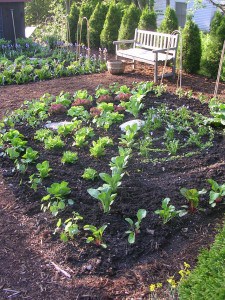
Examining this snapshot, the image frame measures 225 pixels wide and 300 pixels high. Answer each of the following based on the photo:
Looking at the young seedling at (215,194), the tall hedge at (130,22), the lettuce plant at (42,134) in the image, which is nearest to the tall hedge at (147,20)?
the tall hedge at (130,22)

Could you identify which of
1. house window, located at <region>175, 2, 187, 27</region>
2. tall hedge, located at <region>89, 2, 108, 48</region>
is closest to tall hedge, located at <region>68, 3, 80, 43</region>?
tall hedge, located at <region>89, 2, 108, 48</region>

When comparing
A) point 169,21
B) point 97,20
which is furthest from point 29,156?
point 97,20

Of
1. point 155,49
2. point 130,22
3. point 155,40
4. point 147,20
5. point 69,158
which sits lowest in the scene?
point 69,158

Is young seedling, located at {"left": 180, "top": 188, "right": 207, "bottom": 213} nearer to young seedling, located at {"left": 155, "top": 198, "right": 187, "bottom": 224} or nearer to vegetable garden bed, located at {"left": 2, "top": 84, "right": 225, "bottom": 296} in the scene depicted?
vegetable garden bed, located at {"left": 2, "top": 84, "right": 225, "bottom": 296}

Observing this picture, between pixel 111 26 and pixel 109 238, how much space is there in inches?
415

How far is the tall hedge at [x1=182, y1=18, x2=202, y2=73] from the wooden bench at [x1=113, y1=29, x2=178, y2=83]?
40 cm

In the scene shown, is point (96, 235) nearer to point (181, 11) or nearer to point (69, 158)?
point (69, 158)

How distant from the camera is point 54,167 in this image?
4.83 m

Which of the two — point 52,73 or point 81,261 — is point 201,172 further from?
point 52,73

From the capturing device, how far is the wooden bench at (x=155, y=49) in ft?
29.5

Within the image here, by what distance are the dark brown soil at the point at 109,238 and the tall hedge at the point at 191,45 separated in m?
5.11

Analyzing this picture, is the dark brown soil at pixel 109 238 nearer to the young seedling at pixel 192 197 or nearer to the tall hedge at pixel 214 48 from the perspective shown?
the young seedling at pixel 192 197

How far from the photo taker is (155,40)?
394 inches

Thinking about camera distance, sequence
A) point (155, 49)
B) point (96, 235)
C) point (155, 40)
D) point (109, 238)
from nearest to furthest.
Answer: point (96, 235) → point (109, 238) → point (155, 49) → point (155, 40)
